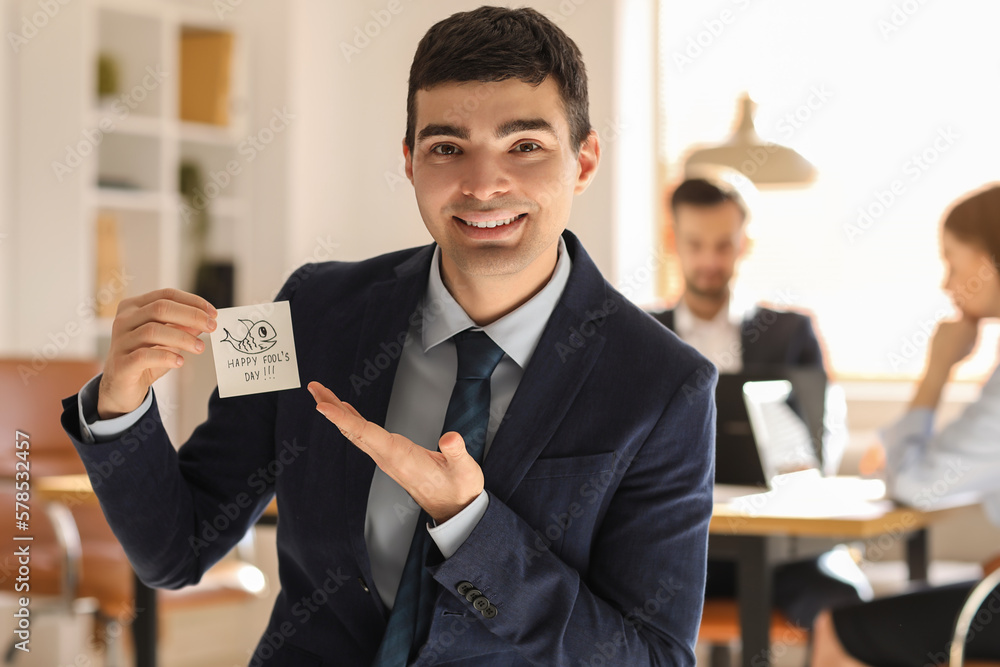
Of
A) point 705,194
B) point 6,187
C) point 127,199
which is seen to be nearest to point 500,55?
point 705,194

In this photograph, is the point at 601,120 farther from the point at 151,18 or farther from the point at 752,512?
the point at 752,512

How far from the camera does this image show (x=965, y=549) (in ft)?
12.7

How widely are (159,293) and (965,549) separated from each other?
11.7 feet

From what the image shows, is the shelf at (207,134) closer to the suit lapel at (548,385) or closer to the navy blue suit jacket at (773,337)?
the navy blue suit jacket at (773,337)

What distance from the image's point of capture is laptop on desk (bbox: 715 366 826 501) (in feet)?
8.50

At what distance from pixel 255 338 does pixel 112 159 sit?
3.16 m

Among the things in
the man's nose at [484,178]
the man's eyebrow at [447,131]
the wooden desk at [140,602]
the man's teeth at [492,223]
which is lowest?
the wooden desk at [140,602]

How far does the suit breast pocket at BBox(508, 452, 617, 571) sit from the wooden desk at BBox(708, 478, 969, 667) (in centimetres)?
108

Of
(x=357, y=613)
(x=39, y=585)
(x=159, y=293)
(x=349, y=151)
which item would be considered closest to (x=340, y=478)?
(x=357, y=613)

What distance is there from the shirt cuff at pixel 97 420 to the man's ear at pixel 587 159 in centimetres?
63

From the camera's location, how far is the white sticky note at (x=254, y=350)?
1220mm

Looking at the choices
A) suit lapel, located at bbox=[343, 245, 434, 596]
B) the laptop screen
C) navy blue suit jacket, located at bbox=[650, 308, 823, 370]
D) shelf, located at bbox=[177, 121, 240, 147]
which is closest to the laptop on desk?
the laptop screen

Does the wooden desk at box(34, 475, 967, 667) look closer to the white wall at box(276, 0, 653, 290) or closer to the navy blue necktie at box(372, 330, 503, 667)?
the navy blue necktie at box(372, 330, 503, 667)

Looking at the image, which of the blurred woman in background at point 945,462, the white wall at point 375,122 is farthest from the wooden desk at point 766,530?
the white wall at point 375,122
